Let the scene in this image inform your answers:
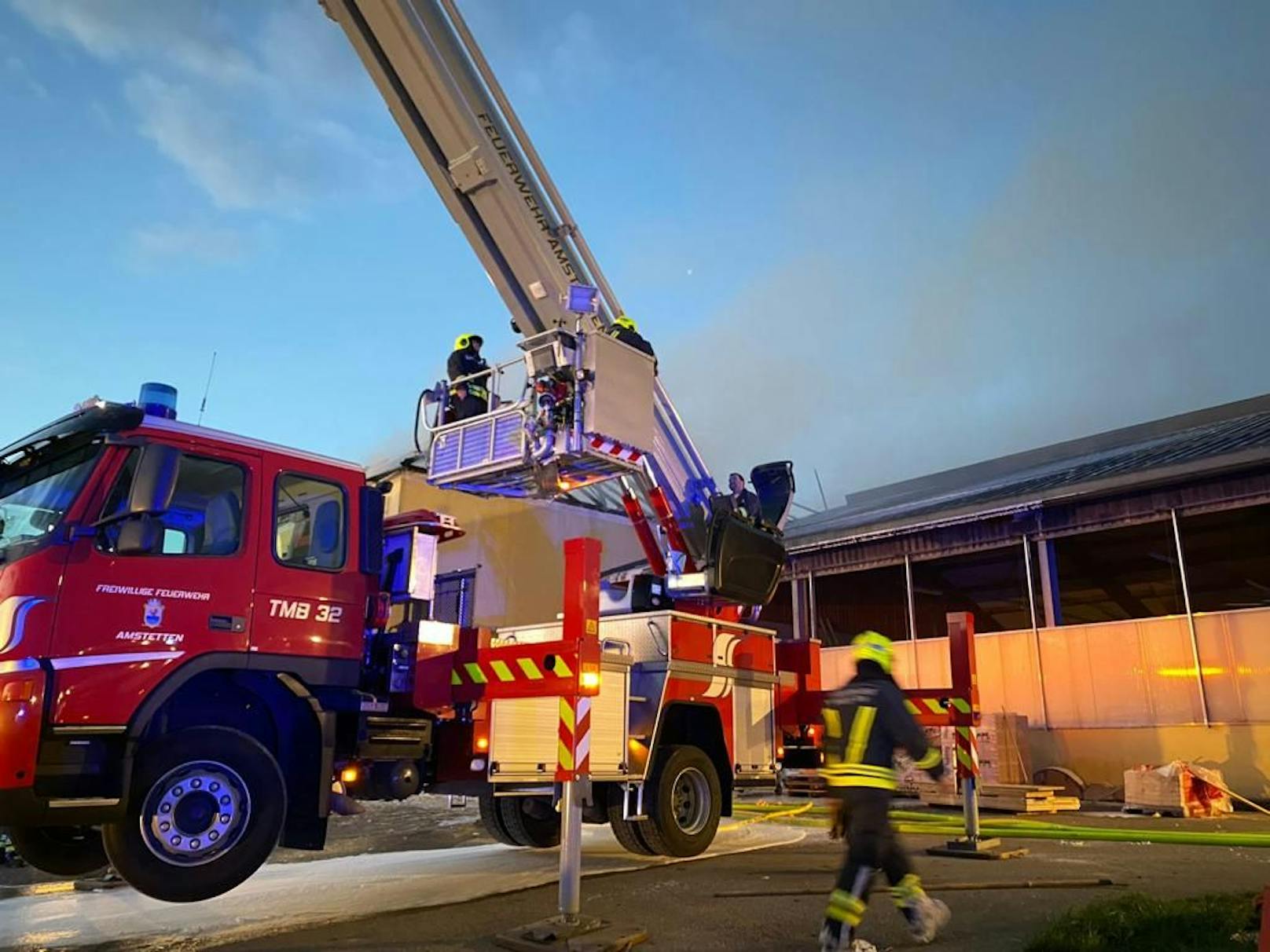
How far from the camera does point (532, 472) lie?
7.59m

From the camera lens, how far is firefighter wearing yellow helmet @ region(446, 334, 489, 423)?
321 inches

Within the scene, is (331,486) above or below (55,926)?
above

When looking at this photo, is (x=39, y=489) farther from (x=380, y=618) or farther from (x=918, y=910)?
(x=918, y=910)

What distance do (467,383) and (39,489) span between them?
348 cm

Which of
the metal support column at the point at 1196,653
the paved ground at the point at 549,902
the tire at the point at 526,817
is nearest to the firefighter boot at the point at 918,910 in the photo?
the paved ground at the point at 549,902

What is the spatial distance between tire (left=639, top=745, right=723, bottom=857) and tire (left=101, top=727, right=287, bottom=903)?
114 inches

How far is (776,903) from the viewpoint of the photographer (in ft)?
19.2

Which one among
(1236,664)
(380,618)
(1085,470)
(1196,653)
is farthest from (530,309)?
(1085,470)

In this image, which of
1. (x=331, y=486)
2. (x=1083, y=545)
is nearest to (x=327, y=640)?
(x=331, y=486)

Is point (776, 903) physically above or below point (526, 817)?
below

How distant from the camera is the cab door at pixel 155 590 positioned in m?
4.92

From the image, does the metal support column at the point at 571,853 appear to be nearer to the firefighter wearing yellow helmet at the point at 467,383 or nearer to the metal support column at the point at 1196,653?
the firefighter wearing yellow helmet at the point at 467,383

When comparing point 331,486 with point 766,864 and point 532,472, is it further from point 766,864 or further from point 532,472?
point 766,864

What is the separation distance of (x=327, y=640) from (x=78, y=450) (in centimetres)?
182
